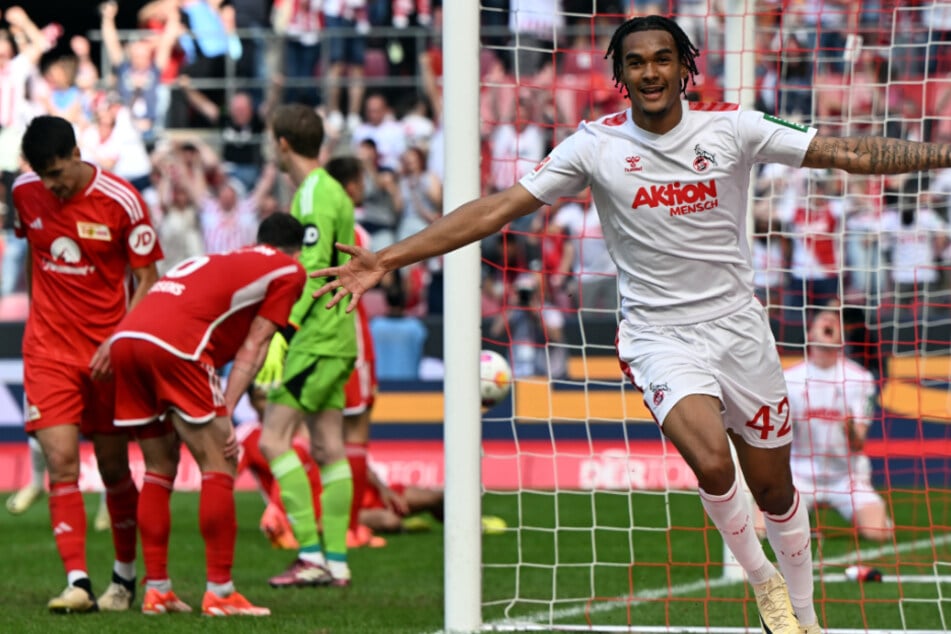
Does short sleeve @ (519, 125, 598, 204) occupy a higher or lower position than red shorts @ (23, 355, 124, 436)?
higher

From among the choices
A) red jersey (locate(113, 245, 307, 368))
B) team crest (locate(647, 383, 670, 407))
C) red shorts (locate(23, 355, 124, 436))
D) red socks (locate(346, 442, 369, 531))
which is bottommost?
red socks (locate(346, 442, 369, 531))

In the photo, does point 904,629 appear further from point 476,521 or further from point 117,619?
point 117,619

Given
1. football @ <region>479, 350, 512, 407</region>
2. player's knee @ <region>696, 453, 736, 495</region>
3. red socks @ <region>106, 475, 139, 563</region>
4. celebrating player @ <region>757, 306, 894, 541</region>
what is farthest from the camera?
celebrating player @ <region>757, 306, 894, 541</region>

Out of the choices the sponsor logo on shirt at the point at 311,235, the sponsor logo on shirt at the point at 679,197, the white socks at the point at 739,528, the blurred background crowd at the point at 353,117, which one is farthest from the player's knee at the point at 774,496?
the blurred background crowd at the point at 353,117

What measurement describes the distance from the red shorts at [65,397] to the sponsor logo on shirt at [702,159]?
3.08 meters

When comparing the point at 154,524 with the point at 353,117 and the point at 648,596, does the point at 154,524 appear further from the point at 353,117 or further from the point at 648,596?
the point at 353,117

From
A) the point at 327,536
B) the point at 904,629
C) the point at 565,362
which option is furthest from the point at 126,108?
the point at 904,629

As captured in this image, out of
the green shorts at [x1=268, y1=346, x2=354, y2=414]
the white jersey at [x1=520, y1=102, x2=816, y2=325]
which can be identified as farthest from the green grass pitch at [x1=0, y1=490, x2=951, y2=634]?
the white jersey at [x1=520, y1=102, x2=816, y2=325]

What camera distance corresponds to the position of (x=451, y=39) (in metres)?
6.32

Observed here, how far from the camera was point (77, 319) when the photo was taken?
23.1ft

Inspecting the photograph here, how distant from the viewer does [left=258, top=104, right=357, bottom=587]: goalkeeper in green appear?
26.2 ft

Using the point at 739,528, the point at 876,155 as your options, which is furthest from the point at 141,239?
the point at 876,155

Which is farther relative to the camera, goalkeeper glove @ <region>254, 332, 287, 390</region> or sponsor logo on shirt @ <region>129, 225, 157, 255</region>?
goalkeeper glove @ <region>254, 332, 287, 390</region>

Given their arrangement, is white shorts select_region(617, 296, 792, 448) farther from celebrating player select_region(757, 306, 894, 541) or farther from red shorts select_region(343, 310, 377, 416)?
celebrating player select_region(757, 306, 894, 541)
